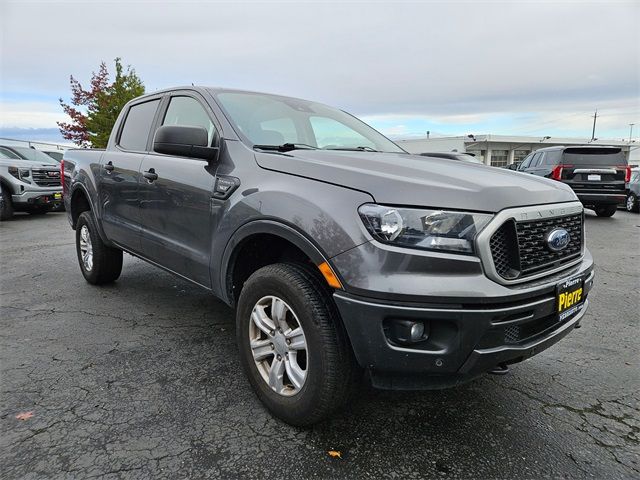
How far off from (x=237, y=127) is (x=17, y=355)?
2254 mm

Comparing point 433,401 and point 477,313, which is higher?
point 477,313

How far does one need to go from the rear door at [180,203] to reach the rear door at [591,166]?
34.1 feet

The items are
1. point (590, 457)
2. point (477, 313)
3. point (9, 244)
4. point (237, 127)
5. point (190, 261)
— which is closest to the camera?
point (477, 313)

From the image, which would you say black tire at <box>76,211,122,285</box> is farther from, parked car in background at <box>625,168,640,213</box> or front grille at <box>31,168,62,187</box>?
parked car in background at <box>625,168,640,213</box>

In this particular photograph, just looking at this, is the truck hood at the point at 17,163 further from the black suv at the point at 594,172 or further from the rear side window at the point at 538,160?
the rear side window at the point at 538,160

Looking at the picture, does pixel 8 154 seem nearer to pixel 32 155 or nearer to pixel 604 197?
pixel 32 155

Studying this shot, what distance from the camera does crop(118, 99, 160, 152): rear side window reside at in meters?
3.97

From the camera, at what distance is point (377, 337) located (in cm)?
196

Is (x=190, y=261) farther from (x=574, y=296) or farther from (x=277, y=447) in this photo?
(x=574, y=296)

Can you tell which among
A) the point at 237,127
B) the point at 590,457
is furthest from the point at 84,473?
the point at 590,457

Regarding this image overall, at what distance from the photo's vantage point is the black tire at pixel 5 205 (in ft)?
34.8

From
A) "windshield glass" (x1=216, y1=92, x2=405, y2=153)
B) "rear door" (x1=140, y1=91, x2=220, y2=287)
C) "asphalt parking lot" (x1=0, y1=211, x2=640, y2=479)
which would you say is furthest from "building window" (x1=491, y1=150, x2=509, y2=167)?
"rear door" (x1=140, y1=91, x2=220, y2=287)

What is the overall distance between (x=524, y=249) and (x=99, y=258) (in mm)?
4131

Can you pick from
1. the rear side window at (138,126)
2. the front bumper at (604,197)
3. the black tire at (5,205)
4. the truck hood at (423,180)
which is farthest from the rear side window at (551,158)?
the black tire at (5,205)
